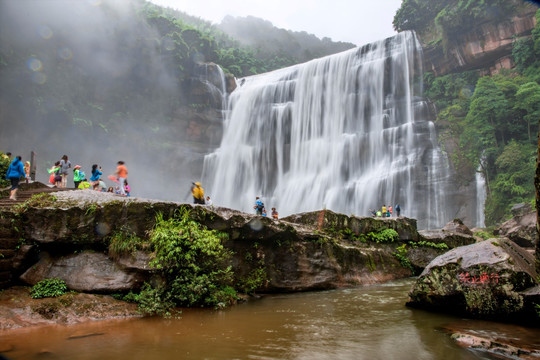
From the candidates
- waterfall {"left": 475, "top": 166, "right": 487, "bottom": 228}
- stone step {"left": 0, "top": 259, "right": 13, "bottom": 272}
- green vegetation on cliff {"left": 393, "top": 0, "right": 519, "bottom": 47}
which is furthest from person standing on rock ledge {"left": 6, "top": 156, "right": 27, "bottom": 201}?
green vegetation on cliff {"left": 393, "top": 0, "right": 519, "bottom": 47}

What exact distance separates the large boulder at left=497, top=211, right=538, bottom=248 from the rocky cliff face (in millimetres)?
17135

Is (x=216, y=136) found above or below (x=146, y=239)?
above

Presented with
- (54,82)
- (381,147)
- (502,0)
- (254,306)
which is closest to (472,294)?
(254,306)

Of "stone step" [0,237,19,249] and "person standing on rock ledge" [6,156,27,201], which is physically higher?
"person standing on rock ledge" [6,156,27,201]

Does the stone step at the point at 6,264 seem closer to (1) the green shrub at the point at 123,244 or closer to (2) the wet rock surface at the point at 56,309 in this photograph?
(2) the wet rock surface at the point at 56,309

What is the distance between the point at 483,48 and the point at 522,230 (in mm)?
18993

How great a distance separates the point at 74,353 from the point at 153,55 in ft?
119

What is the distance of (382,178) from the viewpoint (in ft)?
83.3

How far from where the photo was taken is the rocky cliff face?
28.8 meters

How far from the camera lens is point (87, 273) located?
6.29 meters

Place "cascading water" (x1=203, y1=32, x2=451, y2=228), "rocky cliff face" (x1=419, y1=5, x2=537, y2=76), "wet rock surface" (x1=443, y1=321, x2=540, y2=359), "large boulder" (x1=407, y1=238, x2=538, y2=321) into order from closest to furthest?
1. "wet rock surface" (x1=443, y1=321, x2=540, y2=359)
2. "large boulder" (x1=407, y1=238, x2=538, y2=321)
3. "cascading water" (x1=203, y1=32, x2=451, y2=228)
4. "rocky cliff face" (x1=419, y1=5, x2=537, y2=76)

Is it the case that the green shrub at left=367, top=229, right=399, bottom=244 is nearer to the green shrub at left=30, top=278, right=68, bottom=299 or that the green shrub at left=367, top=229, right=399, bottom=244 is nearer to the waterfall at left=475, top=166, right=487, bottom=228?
the green shrub at left=30, top=278, right=68, bottom=299

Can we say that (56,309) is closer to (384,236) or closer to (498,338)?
(498,338)

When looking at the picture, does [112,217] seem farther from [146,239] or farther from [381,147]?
[381,147]
